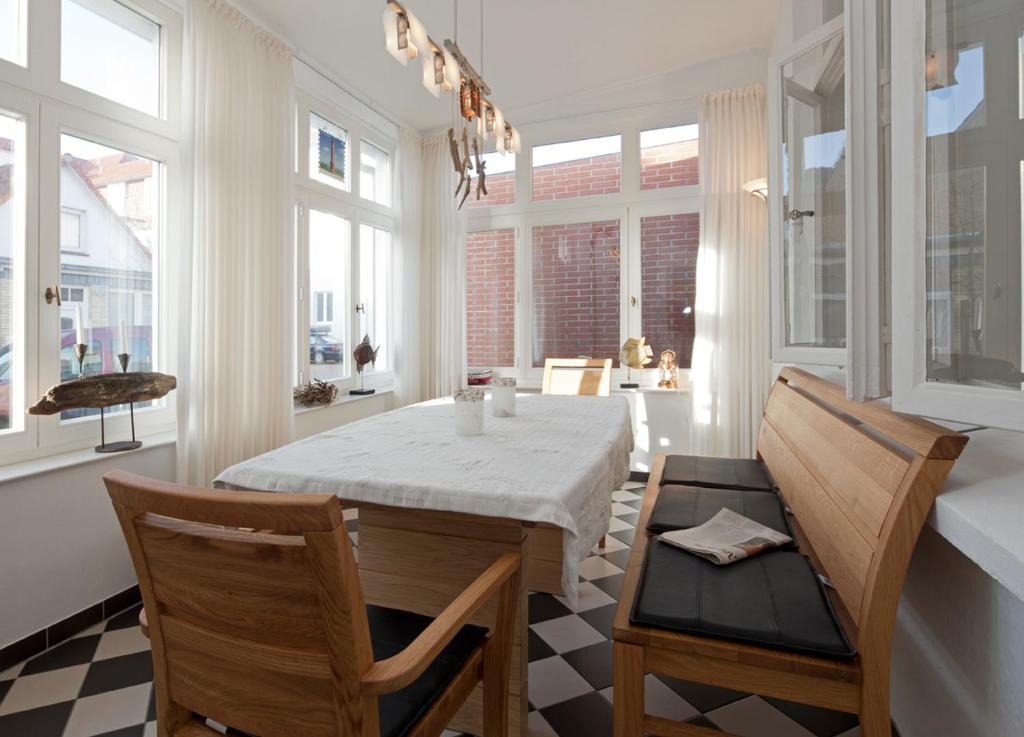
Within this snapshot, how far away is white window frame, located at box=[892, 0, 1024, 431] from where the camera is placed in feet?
3.41

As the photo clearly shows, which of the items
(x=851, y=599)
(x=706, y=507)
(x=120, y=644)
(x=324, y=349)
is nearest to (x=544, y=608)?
(x=706, y=507)

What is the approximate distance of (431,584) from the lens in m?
1.66

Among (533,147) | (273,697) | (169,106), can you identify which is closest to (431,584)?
(273,697)

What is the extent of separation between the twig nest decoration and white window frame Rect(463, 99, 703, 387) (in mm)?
1331

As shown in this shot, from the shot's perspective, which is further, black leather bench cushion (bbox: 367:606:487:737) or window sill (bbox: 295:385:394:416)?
window sill (bbox: 295:385:394:416)

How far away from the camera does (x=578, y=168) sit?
4.46 meters

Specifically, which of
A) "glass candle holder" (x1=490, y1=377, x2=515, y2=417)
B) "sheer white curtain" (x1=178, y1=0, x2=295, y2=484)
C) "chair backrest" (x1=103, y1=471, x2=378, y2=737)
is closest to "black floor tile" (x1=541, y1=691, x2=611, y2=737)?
"chair backrest" (x1=103, y1=471, x2=378, y2=737)

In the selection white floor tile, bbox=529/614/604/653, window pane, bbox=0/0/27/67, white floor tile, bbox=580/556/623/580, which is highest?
window pane, bbox=0/0/27/67

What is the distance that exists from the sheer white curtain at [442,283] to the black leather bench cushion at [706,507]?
271 centimetres

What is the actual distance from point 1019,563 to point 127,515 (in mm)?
1339

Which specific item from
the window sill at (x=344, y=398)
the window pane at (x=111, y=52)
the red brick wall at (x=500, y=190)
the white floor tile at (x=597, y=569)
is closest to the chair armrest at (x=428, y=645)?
the white floor tile at (x=597, y=569)

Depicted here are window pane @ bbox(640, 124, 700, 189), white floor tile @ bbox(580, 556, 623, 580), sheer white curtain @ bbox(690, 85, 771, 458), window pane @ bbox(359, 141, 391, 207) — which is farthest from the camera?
window pane @ bbox(359, 141, 391, 207)

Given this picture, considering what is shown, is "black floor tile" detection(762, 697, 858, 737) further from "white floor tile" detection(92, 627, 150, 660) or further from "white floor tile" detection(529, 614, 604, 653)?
"white floor tile" detection(92, 627, 150, 660)

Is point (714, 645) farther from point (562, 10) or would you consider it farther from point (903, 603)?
point (562, 10)
